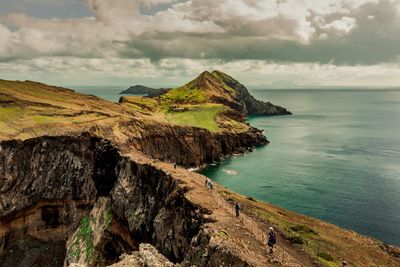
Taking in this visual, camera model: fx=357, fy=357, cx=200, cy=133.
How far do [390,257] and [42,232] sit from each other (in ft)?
216

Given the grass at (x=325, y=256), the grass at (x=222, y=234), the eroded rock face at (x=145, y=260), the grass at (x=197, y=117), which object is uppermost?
the grass at (x=197, y=117)

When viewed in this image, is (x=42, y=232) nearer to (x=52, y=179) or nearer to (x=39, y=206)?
(x=39, y=206)

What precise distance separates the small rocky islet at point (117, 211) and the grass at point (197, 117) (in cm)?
4193

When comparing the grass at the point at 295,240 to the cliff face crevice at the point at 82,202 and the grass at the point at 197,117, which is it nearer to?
the cliff face crevice at the point at 82,202

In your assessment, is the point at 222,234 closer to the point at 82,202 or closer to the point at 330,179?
the point at 82,202

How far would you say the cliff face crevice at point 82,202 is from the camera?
53594 mm

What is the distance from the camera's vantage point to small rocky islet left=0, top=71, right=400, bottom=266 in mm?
38844

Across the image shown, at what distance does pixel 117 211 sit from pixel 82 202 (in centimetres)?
1679

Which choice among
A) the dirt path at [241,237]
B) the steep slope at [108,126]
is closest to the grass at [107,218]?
the steep slope at [108,126]

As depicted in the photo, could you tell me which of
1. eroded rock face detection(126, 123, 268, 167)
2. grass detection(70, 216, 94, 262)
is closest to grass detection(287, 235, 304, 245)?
grass detection(70, 216, 94, 262)

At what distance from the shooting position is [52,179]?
78.9m

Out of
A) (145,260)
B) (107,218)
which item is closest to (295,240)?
(145,260)

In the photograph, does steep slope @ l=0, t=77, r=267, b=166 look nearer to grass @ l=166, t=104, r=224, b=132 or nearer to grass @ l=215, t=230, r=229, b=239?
grass @ l=166, t=104, r=224, b=132

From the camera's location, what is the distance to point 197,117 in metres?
179
